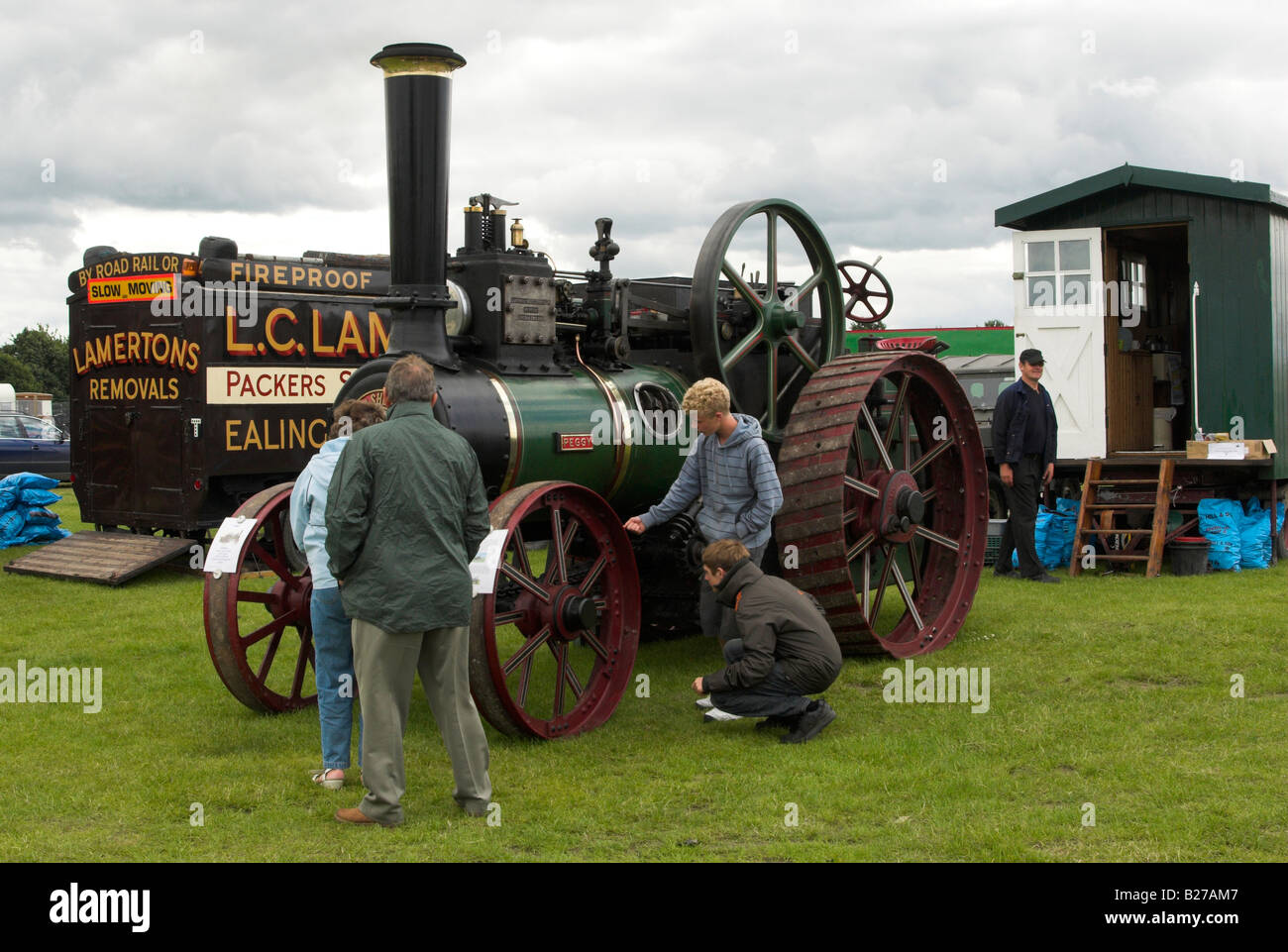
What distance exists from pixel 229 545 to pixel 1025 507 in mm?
6507

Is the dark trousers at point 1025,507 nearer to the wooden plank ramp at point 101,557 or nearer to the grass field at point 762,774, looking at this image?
the grass field at point 762,774

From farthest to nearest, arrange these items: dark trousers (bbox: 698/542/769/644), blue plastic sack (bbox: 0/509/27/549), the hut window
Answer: blue plastic sack (bbox: 0/509/27/549) < the hut window < dark trousers (bbox: 698/542/769/644)

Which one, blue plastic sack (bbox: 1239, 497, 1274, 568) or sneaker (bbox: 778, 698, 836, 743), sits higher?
blue plastic sack (bbox: 1239, 497, 1274, 568)

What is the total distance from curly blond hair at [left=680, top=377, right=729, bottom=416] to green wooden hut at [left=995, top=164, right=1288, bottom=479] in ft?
20.5

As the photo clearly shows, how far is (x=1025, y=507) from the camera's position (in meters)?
10.5

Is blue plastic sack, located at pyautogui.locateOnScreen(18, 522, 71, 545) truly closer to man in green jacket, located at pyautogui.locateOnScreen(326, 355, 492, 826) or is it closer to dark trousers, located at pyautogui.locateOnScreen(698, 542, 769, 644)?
dark trousers, located at pyautogui.locateOnScreen(698, 542, 769, 644)

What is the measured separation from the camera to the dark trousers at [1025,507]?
10336 millimetres

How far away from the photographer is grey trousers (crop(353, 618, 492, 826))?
4.78m

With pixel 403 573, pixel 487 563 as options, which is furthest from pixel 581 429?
pixel 403 573

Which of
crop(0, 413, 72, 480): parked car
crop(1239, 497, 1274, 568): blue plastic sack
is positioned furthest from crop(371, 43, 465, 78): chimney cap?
crop(0, 413, 72, 480): parked car

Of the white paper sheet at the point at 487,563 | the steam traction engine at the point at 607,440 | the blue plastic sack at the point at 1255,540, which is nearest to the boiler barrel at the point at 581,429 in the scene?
the steam traction engine at the point at 607,440

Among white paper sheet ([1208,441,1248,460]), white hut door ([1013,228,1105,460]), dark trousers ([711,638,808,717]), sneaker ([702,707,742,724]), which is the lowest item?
A: sneaker ([702,707,742,724])

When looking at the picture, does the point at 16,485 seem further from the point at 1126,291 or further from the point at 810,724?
the point at 1126,291

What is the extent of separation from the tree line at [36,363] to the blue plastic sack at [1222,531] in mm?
50920
